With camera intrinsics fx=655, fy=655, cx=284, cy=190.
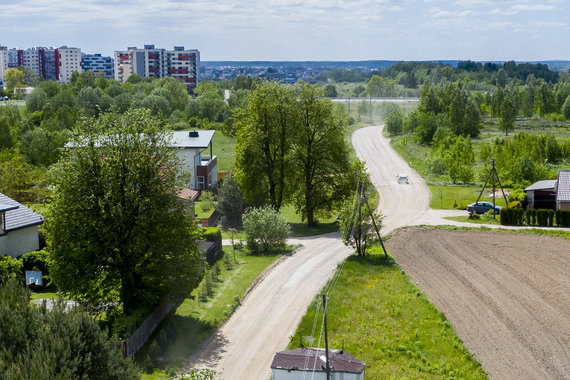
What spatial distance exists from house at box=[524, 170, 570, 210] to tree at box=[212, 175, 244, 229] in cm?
2274

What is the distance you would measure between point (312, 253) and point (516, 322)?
608 inches

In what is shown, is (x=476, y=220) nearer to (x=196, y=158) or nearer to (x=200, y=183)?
(x=200, y=183)

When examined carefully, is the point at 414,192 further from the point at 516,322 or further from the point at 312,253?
the point at 516,322

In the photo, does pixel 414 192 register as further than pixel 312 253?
Yes

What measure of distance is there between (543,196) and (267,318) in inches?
1203

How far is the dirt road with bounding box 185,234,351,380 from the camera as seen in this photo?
24.6 metres

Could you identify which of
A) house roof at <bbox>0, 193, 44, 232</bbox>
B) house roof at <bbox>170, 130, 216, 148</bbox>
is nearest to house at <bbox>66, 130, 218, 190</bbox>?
house roof at <bbox>170, 130, 216, 148</bbox>

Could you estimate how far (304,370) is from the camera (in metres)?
21.2

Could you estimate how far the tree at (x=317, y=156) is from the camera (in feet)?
163

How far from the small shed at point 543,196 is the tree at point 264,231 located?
21624mm

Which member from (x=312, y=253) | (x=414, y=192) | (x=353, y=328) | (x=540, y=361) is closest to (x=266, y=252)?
(x=312, y=253)

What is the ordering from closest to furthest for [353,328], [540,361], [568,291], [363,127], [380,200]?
[540,361]
[353,328]
[568,291]
[380,200]
[363,127]

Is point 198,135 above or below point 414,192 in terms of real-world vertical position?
above

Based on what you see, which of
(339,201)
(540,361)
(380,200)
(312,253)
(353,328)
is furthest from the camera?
(380,200)
